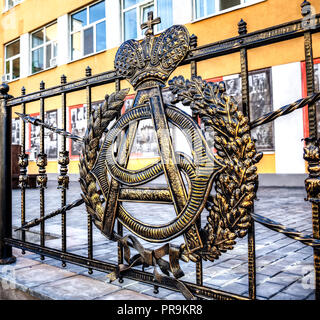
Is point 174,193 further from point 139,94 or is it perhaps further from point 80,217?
point 80,217

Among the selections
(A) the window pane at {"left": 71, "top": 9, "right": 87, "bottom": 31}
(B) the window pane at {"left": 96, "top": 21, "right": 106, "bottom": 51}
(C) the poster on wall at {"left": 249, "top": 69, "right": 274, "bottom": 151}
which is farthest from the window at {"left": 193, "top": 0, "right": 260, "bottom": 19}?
(A) the window pane at {"left": 71, "top": 9, "right": 87, "bottom": 31}

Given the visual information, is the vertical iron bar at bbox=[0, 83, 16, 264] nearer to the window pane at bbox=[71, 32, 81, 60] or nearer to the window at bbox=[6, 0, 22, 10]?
the window pane at bbox=[71, 32, 81, 60]

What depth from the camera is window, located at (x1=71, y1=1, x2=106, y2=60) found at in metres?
12.5

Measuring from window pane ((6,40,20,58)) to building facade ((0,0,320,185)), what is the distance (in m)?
0.05

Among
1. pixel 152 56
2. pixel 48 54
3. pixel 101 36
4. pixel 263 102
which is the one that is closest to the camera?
pixel 152 56

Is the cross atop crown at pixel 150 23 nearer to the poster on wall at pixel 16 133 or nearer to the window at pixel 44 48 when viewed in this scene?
the window at pixel 44 48

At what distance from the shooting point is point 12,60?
55.2 ft

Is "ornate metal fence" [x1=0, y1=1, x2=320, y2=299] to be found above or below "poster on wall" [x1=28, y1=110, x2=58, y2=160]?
below

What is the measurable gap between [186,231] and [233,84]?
8.25 meters

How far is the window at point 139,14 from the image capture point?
10555mm

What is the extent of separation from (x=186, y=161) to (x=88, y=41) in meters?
12.8

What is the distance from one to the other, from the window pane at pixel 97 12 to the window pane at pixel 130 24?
1.23 meters

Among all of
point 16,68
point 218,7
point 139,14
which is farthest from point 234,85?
point 16,68

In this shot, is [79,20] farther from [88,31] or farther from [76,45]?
[76,45]
